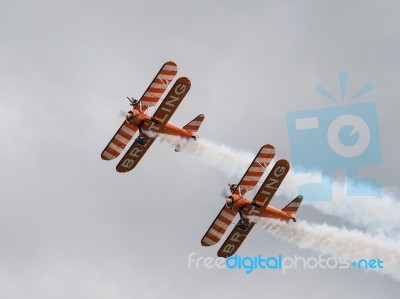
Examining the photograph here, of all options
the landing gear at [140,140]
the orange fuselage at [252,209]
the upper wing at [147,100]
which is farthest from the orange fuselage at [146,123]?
the orange fuselage at [252,209]

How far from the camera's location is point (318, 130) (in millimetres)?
96375

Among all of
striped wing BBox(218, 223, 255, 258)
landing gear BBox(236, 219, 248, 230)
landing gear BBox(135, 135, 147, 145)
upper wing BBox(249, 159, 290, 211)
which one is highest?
upper wing BBox(249, 159, 290, 211)

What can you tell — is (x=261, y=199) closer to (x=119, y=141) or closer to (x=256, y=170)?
(x=256, y=170)

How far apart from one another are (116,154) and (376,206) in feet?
50.1

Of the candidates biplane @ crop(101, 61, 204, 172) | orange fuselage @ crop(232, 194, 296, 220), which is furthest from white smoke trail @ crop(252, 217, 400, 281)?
biplane @ crop(101, 61, 204, 172)

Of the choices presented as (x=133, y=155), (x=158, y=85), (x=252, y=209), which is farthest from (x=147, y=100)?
(x=252, y=209)

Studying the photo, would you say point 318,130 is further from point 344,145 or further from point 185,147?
point 185,147

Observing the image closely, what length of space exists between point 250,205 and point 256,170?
1.98 metres

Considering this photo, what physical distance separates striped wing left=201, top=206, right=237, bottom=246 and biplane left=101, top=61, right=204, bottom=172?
477cm

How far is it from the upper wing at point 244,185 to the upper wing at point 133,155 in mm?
5540

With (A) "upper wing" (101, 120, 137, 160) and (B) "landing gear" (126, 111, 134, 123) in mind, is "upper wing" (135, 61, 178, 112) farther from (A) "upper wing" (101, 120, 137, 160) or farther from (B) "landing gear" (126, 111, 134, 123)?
(A) "upper wing" (101, 120, 137, 160)

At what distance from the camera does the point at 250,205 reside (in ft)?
303

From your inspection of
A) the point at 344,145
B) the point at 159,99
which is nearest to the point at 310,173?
the point at 344,145

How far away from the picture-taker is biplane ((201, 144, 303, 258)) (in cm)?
9119
